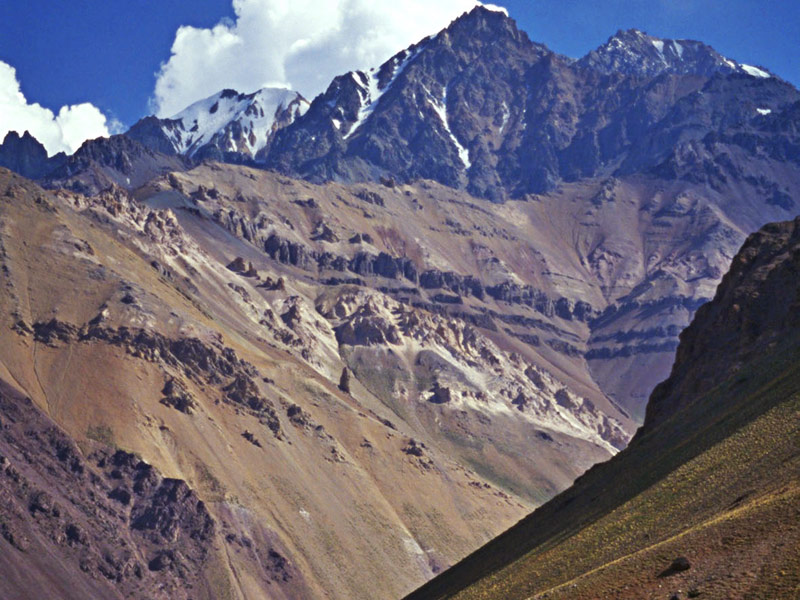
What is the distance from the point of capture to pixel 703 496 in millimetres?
71000

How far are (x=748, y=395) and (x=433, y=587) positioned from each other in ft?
111

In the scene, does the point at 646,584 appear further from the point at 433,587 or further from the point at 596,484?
the point at 433,587

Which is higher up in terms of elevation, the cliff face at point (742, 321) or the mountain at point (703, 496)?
the cliff face at point (742, 321)

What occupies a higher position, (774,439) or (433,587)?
(774,439)

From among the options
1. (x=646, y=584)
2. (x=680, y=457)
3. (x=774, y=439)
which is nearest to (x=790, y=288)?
(x=680, y=457)

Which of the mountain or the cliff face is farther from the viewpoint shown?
the cliff face

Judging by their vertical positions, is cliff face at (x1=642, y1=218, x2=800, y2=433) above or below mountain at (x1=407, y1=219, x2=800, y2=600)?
above

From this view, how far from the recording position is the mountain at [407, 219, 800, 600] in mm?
54062

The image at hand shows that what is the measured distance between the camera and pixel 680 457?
282 ft

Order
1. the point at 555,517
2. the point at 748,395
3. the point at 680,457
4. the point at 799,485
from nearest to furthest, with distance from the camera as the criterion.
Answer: the point at 799,485, the point at 680,457, the point at 748,395, the point at 555,517

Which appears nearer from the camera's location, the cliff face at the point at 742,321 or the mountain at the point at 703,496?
the mountain at the point at 703,496

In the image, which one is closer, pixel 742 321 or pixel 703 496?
pixel 703 496

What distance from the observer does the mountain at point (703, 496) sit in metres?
54.1

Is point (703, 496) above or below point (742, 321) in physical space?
below
